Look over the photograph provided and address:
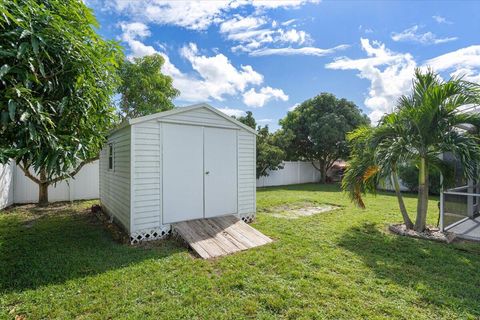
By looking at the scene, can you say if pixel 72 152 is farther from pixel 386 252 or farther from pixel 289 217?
pixel 289 217

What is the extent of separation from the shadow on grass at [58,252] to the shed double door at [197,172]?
872 millimetres

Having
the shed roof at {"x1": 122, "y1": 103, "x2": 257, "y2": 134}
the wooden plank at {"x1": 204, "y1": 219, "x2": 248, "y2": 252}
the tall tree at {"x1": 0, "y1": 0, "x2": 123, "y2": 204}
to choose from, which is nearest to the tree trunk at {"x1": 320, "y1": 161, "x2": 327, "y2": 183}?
the shed roof at {"x1": 122, "y1": 103, "x2": 257, "y2": 134}

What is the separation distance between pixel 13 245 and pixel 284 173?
13.5 metres

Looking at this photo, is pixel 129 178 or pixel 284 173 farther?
pixel 284 173

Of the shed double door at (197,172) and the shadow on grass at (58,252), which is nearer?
the shadow on grass at (58,252)

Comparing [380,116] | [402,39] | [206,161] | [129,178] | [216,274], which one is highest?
[402,39]

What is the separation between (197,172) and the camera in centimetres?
550

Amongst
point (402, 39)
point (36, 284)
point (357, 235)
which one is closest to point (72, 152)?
point (36, 284)

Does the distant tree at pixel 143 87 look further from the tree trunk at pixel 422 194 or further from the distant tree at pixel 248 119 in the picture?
the tree trunk at pixel 422 194

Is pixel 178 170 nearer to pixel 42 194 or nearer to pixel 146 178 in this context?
pixel 146 178

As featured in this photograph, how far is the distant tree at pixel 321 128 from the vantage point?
50.8ft

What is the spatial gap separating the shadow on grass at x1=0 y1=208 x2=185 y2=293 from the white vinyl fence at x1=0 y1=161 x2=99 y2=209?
219cm

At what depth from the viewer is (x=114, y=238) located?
5.00 metres

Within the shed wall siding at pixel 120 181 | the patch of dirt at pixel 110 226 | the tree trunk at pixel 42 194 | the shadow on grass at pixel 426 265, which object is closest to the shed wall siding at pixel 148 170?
the shed wall siding at pixel 120 181
